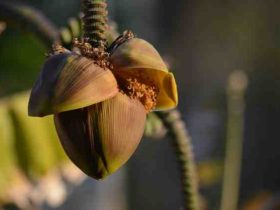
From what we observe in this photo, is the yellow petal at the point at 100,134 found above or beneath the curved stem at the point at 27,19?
beneath

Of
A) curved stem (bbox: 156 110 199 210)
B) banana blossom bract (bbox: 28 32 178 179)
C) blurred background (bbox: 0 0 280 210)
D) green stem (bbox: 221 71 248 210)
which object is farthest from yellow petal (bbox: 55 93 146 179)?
blurred background (bbox: 0 0 280 210)

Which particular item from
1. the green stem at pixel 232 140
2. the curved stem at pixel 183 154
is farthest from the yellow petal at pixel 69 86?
the green stem at pixel 232 140

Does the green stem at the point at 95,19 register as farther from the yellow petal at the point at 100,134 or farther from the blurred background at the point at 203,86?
the blurred background at the point at 203,86

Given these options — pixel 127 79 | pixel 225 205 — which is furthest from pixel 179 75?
pixel 127 79

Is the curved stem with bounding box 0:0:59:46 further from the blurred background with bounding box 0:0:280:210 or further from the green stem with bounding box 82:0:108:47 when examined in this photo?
the blurred background with bounding box 0:0:280:210

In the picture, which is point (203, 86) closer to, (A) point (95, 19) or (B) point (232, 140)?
(B) point (232, 140)

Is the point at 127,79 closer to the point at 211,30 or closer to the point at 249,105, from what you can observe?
the point at 249,105
